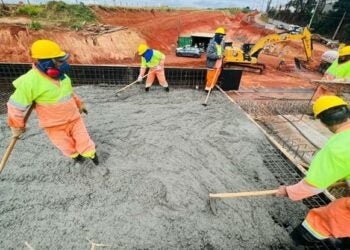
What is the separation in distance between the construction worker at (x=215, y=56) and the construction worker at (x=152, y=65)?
3.56 ft

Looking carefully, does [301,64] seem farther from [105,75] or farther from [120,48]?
[105,75]

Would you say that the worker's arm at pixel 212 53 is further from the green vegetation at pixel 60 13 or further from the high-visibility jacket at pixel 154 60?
the green vegetation at pixel 60 13

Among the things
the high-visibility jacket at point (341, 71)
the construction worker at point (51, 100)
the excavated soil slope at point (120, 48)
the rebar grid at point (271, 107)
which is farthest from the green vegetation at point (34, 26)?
the high-visibility jacket at point (341, 71)

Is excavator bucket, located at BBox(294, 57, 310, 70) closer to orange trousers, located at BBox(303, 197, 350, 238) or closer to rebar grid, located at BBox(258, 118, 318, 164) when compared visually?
rebar grid, located at BBox(258, 118, 318, 164)

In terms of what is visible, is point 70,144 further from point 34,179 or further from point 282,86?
point 282,86

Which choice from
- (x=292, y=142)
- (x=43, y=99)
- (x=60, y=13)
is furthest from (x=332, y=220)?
(x=60, y=13)

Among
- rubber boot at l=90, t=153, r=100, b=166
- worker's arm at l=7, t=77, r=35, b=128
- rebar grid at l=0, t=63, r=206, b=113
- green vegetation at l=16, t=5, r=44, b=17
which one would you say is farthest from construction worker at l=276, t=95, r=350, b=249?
green vegetation at l=16, t=5, r=44, b=17

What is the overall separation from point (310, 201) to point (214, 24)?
77.7ft

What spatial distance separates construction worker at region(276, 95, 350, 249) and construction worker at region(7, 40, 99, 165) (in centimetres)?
243

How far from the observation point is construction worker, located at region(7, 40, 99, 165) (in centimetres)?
246

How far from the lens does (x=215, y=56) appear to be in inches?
221

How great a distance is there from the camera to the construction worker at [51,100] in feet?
8.07

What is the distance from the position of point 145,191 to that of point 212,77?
12.3 ft

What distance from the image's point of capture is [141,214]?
2689 millimetres
